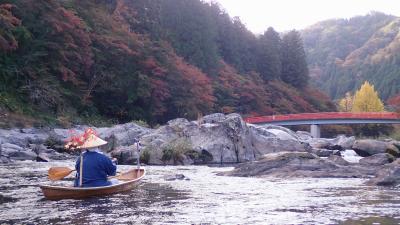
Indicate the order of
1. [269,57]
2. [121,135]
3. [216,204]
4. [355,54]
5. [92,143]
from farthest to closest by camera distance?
[355,54] < [269,57] < [121,135] < [92,143] < [216,204]

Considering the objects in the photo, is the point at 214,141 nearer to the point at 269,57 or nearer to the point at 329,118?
the point at 329,118

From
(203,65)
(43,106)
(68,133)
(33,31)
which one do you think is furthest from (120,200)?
(203,65)

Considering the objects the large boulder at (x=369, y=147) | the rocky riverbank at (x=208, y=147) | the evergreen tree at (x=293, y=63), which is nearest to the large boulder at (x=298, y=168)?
the rocky riverbank at (x=208, y=147)

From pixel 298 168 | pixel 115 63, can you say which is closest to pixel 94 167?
pixel 298 168

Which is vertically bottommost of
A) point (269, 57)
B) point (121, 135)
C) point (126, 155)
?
point (126, 155)

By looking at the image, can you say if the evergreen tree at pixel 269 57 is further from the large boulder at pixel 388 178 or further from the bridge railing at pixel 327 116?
the large boulder at pixel 388 178

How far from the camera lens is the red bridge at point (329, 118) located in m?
49.7

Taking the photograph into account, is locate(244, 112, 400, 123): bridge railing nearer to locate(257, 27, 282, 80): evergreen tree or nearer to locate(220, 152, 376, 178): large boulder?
locate(257, 27, 282, 80): evergreen tree

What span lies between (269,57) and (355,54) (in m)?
75.4

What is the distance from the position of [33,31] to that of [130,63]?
7.97 m

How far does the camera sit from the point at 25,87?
1348 inches

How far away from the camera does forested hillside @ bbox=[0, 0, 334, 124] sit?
3466cm

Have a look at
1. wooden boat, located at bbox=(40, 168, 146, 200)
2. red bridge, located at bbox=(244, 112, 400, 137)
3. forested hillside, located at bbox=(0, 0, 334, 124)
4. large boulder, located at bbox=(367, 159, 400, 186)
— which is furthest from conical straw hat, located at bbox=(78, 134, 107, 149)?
red bridge, located at bbox=(244, 112, 400, 137)

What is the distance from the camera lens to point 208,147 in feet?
79.0
